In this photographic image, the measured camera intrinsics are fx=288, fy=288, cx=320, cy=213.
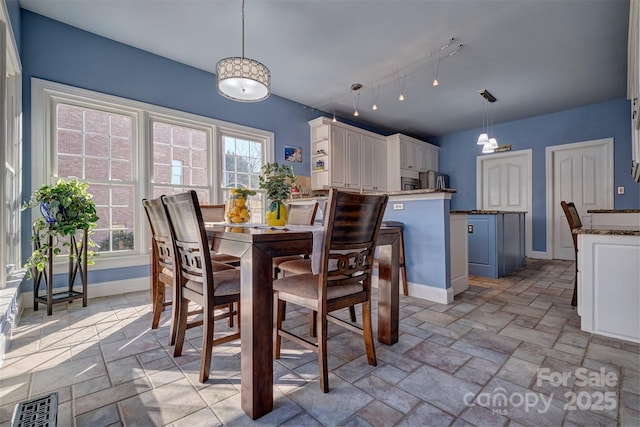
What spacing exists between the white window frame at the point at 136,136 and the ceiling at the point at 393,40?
60cm

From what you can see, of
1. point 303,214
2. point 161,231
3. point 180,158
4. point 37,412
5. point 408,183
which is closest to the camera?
point 37,412

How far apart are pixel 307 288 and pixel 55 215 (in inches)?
91.3

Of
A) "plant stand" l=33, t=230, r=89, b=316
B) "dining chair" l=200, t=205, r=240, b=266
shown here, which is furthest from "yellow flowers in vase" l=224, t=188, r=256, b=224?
"plant stand" l=33, t=230, r=89, b=316

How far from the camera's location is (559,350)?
1.79 metres

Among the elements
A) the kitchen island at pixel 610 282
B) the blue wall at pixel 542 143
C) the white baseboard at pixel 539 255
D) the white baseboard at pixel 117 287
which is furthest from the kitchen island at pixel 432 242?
the blue wall at pixel 542 143

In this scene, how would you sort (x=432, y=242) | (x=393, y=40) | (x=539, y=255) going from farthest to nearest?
(x=539, y=255)
(x=393, y=40)
(x=432, y=242)

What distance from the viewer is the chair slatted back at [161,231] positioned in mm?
1625

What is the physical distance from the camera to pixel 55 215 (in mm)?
2373

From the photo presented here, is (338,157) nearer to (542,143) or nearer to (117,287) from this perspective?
(117,287)

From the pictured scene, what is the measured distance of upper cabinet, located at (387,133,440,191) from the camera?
570 centimetres

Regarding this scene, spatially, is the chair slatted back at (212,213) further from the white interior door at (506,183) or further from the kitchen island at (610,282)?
the white interior door at (506,183)

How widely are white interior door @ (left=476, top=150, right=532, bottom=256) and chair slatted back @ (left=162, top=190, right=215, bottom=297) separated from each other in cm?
604

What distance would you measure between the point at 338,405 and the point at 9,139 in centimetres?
313

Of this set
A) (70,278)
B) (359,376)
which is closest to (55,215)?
(70,278)
